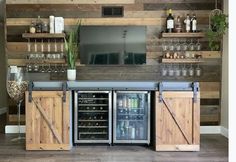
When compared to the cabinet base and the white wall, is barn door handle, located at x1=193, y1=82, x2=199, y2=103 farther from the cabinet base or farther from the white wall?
the white wall

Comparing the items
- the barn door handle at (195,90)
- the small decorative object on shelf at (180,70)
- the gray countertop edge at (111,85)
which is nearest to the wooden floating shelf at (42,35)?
the gray countertop edge at (111,85)

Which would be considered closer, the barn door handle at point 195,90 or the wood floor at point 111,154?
the wood floor at point 111,154

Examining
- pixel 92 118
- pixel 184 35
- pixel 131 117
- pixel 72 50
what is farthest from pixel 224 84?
pixel 72 50

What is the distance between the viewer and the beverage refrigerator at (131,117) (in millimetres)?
4617

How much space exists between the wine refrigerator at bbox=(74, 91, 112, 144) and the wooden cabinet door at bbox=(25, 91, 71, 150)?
256 millimetres

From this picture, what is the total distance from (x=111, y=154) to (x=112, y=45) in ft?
6.36

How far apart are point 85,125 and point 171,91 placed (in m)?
1.41

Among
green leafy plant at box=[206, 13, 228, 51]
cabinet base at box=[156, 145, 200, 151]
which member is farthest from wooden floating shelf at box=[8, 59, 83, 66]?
green leafy plant at box=[206, 13, 228, 51]

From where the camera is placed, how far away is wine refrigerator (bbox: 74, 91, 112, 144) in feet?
15.2

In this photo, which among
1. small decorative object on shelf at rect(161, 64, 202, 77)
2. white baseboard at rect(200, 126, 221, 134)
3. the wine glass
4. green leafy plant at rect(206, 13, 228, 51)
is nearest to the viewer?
the wine glass

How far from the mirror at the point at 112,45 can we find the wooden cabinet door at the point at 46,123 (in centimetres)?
114

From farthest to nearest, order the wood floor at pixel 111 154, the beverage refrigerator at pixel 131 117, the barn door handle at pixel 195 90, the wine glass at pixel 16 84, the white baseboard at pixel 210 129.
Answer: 1. the white baseboard at pixel 210 129
2. the wine glass at pixel 16 84
3. the beverage refrigerator at pixel 131 117
4. the barn door handle at pixel 195 90
5. the wood floor at pixel 111 154

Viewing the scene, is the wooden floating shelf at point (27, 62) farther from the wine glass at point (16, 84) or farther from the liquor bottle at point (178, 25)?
the liquor bottle at point (178, 25)

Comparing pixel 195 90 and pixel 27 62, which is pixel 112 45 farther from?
pixel 195 90
